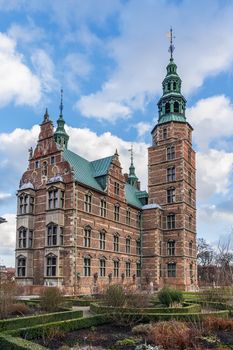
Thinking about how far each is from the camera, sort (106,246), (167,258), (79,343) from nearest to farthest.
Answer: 1. (79,343)
2. (106,246)
3. (167,258)

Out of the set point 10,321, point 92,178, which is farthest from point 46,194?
point 10,321

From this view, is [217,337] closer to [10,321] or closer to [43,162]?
[10,321]

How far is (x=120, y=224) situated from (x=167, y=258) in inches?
326

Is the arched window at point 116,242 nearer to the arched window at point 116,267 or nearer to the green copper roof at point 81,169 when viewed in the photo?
the arched window at point 116,267

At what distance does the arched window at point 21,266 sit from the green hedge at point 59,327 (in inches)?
765

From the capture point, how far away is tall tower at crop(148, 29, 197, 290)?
43.5 m

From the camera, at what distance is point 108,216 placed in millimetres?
37719

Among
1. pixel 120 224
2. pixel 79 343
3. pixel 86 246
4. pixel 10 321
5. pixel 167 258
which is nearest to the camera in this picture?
pixel 79 343

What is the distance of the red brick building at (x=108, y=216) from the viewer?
108 ft

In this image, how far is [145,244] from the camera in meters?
44.2

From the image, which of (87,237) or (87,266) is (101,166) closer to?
(87,237)

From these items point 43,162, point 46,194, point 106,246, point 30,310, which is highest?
point 43,162

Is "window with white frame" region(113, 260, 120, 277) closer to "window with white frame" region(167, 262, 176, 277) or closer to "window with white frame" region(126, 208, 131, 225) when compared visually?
"window with white frame" region(126, 208, 131, 225)

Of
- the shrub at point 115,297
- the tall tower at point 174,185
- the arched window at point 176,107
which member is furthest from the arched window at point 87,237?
the arched window at point 176,107
